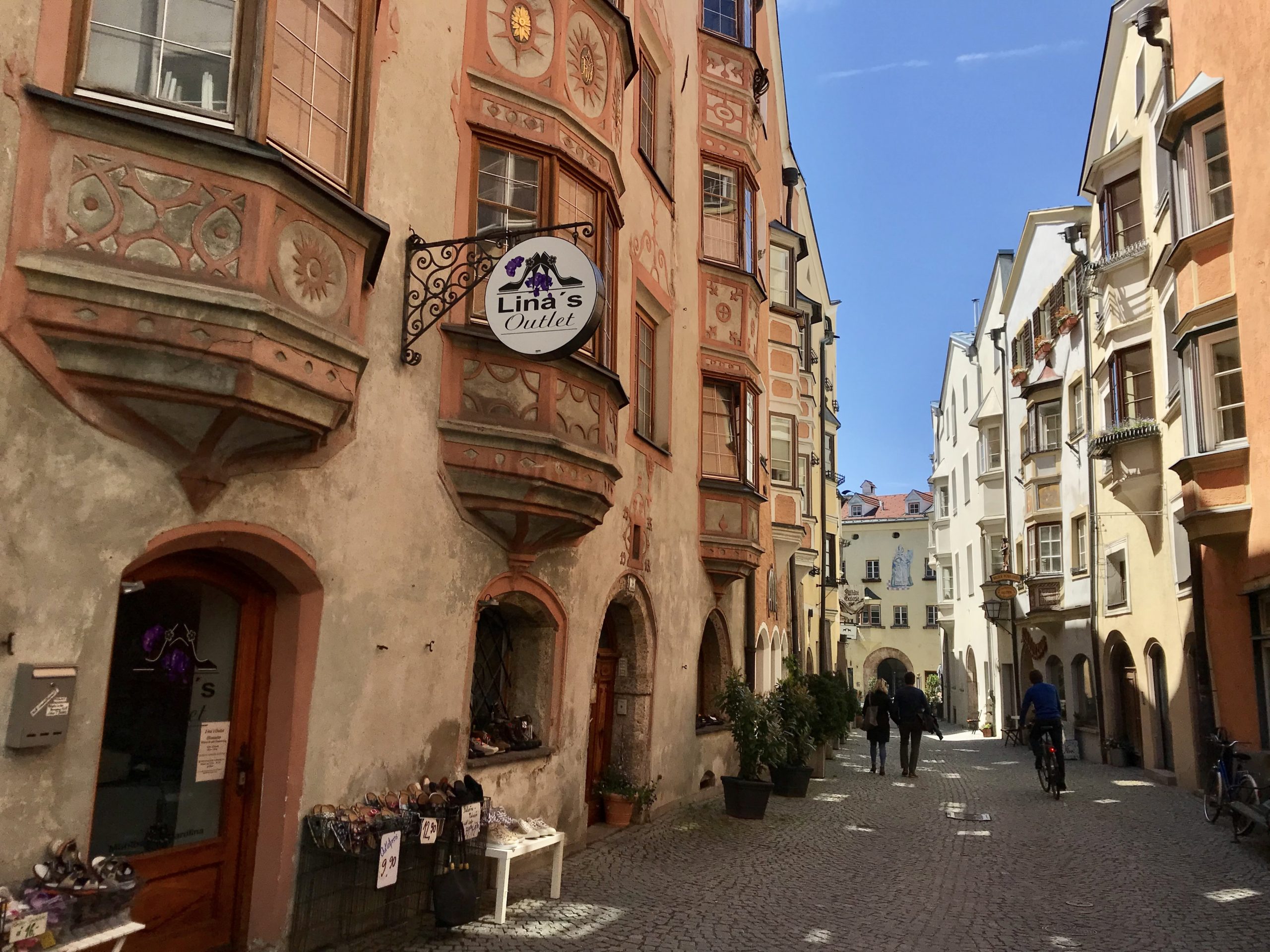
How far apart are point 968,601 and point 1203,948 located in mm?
33725

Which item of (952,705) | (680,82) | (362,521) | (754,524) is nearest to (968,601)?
(952,705)

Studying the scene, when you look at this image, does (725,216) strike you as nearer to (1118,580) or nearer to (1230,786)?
(1230,786)

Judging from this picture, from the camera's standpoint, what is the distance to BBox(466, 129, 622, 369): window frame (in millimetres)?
9000

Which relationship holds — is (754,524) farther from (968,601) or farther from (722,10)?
(968,601)

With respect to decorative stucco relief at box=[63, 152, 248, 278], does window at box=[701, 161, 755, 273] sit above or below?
above

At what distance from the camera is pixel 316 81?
684 centimetres

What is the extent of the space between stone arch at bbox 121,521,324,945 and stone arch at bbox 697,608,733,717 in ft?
33.5

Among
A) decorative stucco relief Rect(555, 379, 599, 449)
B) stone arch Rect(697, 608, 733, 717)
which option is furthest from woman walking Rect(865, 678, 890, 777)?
decorative stucco relief Rect(555, 379, 599, 449)

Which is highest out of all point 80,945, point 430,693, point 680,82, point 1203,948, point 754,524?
point 680,82

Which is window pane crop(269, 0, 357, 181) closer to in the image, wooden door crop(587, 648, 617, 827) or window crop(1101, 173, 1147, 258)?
wooden door crop(587, 648, 617, 827)

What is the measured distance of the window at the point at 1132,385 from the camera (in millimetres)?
19609

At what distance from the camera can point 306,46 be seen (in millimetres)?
6734

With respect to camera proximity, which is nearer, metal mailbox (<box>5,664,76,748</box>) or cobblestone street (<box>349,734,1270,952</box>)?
metal mailbox (<box>5,664,76,748</box>)

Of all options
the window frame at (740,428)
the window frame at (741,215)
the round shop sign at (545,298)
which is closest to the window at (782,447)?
the window frame at (740,428)
